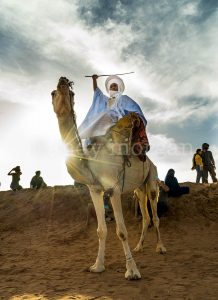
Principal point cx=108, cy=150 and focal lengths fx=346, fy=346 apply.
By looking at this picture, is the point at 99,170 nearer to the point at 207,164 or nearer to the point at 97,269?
the point at 97,269

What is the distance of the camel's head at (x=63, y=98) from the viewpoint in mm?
6121

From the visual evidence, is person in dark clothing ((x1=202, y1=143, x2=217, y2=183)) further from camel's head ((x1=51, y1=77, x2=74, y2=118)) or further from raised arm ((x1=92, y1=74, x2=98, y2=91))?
camel's head ((x1=51, y1=77, x2=74, y2=118))

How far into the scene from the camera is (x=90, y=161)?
23.1 feet

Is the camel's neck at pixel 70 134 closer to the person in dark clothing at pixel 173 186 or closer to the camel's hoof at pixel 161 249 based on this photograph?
the camel's hoof at pixel 161 249

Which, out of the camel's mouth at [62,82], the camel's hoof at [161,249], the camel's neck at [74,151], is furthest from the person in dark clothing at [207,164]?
the camel's mouth at [62,82]

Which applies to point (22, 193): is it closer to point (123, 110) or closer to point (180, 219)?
point (180, 219)

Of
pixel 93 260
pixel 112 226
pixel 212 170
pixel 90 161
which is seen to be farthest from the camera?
pixel 212 170

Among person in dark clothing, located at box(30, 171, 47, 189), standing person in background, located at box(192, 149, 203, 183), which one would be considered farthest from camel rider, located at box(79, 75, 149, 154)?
person in dark clothing, located at box(30, 171, 47, 189)

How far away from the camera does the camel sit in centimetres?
636

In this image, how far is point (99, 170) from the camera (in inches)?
280

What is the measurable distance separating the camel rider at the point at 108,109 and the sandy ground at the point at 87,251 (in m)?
2.96

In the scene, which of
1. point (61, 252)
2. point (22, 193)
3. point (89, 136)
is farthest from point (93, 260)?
point (22, 193)

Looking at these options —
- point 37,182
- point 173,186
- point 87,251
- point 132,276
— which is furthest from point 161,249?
point 37,182

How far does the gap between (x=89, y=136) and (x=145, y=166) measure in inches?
82.7
